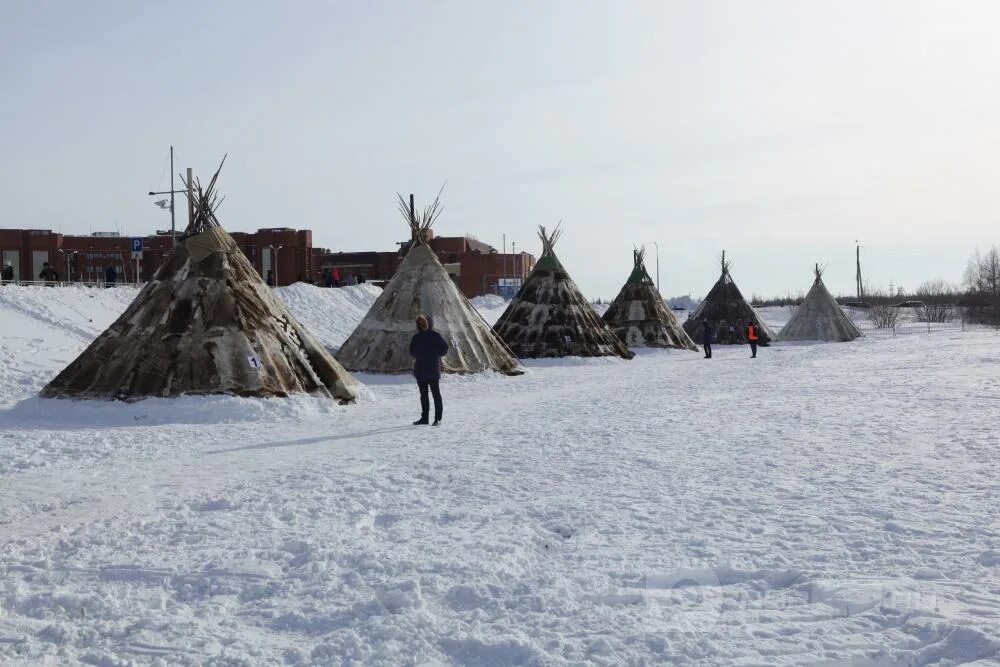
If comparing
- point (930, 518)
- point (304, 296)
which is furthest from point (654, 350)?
point (930, 518)

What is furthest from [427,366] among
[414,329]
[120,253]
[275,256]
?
[120,253]

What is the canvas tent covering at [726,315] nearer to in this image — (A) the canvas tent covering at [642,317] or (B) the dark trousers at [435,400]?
(A) the canvas tent covering at [642,317]

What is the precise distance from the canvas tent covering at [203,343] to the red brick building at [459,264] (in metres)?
45.1

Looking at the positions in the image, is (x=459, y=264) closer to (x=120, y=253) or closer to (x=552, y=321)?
(x=120, y=253)

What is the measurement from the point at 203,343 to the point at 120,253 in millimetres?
42374

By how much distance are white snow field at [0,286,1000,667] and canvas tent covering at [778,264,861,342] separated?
87.8 ft

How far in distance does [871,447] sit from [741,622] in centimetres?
519

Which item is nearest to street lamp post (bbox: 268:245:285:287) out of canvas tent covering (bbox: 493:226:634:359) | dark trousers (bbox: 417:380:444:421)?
canvas tent covering (bbox: 493:226:634:359)

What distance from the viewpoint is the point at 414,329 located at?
1864cm

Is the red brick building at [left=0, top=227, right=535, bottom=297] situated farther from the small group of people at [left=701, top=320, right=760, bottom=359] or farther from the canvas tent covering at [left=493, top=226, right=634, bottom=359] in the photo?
the small group of people at [left=701, top=320, right=760, bottom=359]

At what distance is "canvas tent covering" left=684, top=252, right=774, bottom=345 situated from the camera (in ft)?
118

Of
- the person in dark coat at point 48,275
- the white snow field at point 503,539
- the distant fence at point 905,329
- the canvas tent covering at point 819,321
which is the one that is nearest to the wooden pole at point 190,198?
the white snow field at point 503,539

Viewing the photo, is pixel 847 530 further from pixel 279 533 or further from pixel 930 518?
pixel 279 533

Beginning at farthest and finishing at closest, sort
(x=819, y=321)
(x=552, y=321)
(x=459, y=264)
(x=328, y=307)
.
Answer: (x=459, y=264)
(x=819, y=321)
(x=328, y=307)
(x=552, y=321)
